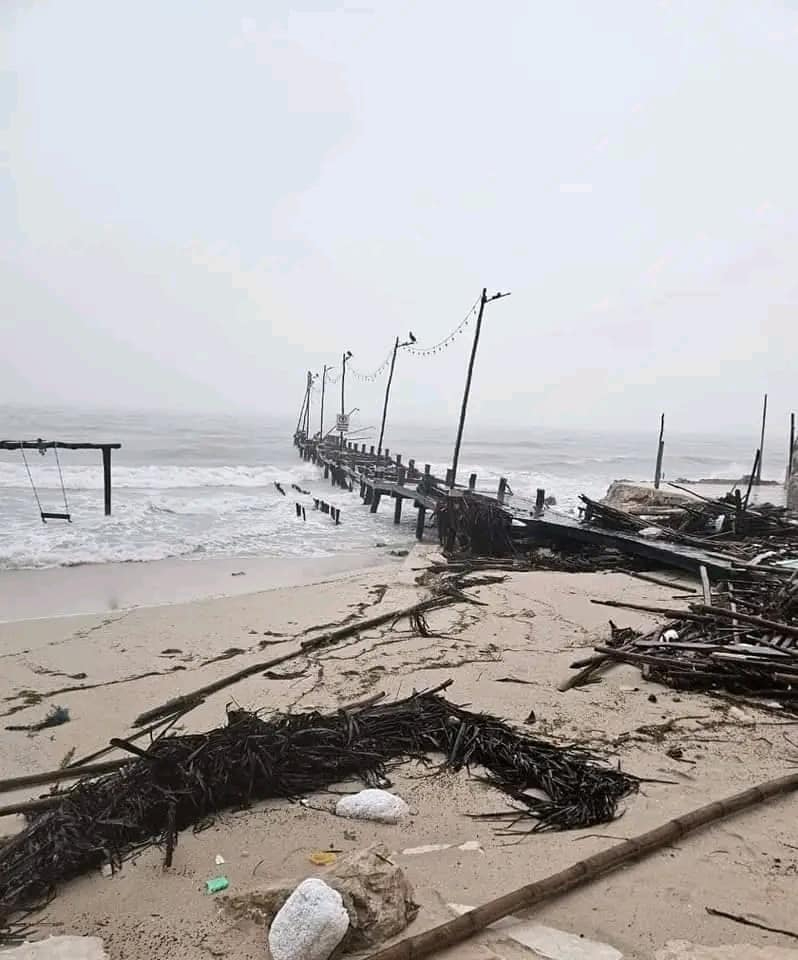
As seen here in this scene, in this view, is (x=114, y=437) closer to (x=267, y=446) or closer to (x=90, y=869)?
(x=267, y=446)

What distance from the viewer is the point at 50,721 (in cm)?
519

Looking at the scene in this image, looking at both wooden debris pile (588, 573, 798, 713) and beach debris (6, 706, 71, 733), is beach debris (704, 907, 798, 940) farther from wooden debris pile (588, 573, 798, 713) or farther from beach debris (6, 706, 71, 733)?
beach debris (6, 706, 71, 733)

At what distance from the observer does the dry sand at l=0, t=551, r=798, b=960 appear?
8.60ft

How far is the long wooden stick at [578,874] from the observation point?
7.69ft

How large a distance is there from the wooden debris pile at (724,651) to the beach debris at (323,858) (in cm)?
311

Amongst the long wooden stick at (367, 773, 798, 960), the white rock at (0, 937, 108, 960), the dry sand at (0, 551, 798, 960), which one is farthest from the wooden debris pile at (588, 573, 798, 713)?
the white rock at (0, 937, 108, 960)

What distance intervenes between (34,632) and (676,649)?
7.30 metres

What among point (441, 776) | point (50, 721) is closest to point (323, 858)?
point (441, 776)

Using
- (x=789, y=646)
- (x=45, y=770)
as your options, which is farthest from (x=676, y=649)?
(x=45, y=770)

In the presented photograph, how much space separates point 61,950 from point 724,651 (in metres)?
4.83

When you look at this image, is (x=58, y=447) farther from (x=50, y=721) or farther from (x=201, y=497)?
(x=50, y=721)

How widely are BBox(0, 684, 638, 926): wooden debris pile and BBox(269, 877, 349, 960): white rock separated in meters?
0.95

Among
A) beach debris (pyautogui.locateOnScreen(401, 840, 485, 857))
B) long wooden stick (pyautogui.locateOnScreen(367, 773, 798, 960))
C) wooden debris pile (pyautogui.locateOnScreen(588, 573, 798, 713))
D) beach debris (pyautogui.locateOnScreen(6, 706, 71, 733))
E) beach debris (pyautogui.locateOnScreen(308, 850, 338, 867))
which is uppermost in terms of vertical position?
wooden debris pile (pyautogui.locateOnScreen(588, 573, 798, 713))

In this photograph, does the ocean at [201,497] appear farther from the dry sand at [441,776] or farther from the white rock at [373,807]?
the white rock at [373,807]
